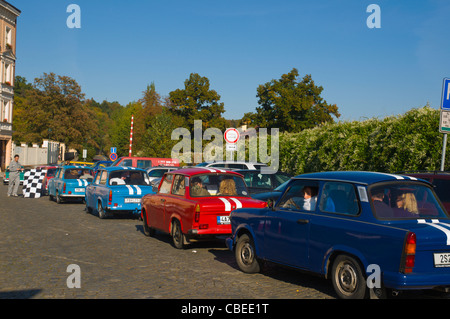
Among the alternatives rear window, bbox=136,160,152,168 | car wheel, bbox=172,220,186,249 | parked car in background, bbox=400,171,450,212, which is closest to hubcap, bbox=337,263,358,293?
parked car in background, bbox=400,171,450,212

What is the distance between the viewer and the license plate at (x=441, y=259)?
19.3ft

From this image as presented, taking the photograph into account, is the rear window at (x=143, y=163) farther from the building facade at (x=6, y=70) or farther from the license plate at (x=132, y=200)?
the building facade at (x=6, y=70)

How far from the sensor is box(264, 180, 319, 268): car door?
7.21 meters

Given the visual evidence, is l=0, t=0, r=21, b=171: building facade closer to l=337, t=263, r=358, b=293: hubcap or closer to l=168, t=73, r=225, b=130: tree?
l=168, t=73, r=225, b=130: tree

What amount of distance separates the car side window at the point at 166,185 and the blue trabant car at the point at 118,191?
3.69 meters

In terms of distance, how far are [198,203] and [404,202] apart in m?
4.71

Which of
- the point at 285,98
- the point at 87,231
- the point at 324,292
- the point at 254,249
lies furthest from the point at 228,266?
the point at 285,98

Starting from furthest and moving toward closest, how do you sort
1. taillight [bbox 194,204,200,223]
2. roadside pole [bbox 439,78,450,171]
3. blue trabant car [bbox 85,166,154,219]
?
blue trabant car [bbox 85,166,154,219] < roadside pole [bbox 439,78,450,171] < taillight [bbox 194,204,200,223]

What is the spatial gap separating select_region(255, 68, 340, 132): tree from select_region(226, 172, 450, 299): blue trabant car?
51660 mm

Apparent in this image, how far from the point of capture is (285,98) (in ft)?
197

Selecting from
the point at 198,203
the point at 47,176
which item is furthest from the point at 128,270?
the point at 47,176

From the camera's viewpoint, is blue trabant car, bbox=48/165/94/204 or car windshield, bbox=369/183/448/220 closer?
car windshield, bbox=369/183/448/220

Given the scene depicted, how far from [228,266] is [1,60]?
54.2 metres
